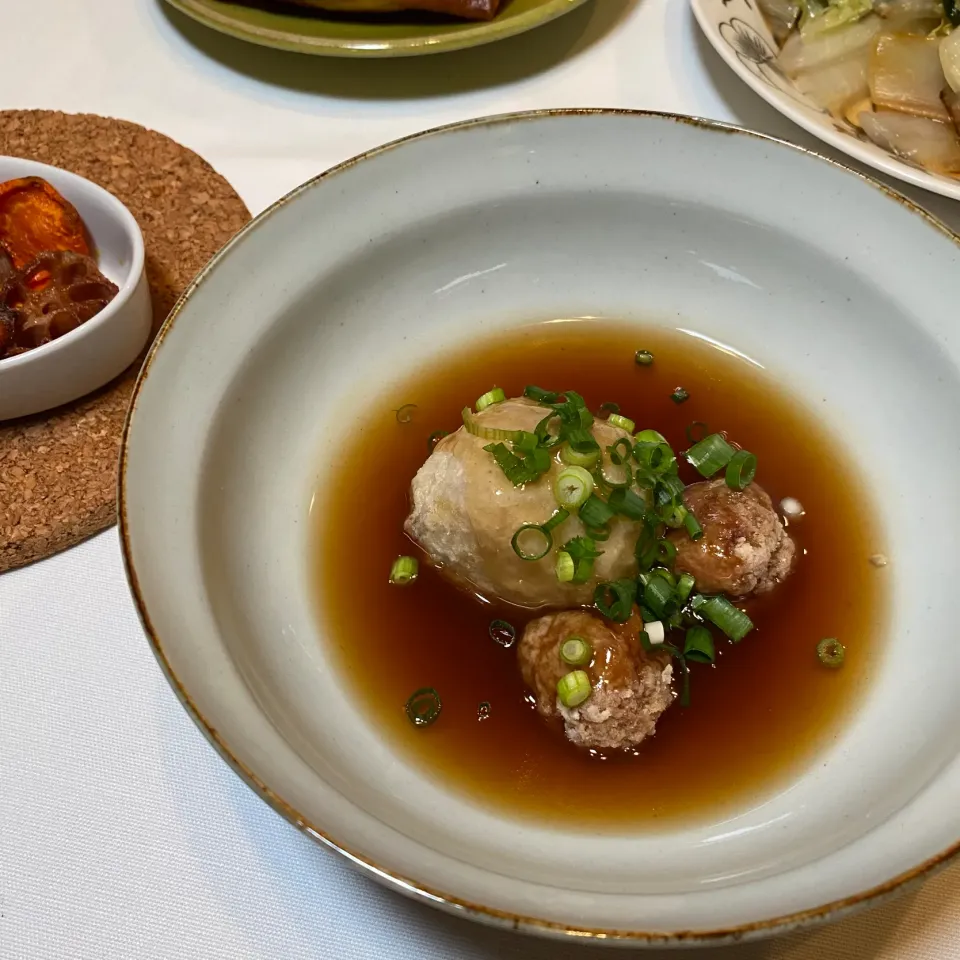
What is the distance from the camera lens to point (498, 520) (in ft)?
5.73

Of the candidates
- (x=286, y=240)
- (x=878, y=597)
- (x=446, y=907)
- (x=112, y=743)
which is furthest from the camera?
(x=878, y=597)

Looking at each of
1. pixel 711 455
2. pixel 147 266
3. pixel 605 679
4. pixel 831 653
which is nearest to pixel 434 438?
pixel 711 455

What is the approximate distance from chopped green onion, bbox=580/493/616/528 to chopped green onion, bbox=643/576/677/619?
18 centimetres

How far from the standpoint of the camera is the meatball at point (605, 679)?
1612 mm

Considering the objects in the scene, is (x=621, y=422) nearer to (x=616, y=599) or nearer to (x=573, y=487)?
(x=573, y=487)

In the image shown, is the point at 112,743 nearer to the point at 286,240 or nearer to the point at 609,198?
the point at 286,240

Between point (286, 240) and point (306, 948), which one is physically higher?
point (286, 240)

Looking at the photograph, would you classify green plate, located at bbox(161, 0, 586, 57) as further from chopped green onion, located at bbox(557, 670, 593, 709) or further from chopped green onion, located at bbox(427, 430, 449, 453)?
chopped green onion, located at bbox(557, 670, 593, 709)

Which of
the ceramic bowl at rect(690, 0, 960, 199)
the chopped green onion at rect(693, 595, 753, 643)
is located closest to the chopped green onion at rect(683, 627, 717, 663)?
the chopped green onion at rect(693, 595, 753, 643)

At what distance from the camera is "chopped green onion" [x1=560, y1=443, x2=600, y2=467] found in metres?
1.74

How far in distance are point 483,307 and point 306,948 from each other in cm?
157

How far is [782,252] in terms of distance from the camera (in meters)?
2.01

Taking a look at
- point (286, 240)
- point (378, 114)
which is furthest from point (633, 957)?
point (378, 114)

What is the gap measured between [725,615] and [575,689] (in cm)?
44
